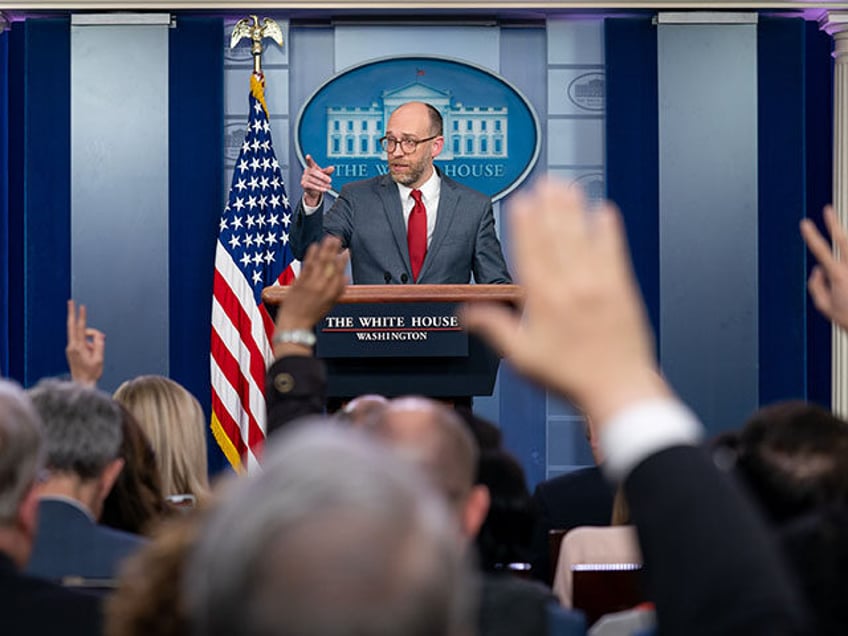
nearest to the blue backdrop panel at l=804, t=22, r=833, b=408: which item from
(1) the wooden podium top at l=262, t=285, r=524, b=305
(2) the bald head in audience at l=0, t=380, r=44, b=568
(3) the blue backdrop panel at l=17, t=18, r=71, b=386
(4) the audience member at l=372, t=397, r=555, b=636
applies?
(1) the wooden podium top at l=262, t=285, r=524, b=305

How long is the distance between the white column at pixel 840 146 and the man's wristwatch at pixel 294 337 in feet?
19.3

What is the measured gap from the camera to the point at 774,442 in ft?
5.65

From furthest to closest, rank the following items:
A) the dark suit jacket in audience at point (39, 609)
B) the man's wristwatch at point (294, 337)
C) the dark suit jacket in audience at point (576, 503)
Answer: the dark suit jacket in audience at point (576, 503)
the man's wristwatch at point (294, 337)
the dark suit jacket in audience at point (39, 609)

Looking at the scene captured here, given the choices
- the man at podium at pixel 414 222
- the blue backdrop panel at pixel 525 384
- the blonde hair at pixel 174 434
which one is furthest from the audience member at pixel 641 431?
the blue backdrop panel at pixel 525 384

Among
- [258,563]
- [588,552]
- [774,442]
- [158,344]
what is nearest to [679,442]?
[258,563]

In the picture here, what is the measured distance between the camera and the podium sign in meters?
4.32

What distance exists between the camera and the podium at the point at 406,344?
4320 mm

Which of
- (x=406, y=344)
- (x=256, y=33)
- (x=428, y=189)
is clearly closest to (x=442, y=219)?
(x=428, y=189)

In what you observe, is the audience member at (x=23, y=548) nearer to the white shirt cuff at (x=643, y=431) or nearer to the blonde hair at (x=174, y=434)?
the white shirt cuff at (x=643, y=431)

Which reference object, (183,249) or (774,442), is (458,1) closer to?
(183,249)

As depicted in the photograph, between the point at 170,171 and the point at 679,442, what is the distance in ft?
22.7

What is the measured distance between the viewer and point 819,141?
307 inches

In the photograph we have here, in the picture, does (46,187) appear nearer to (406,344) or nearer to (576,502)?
(406,344)

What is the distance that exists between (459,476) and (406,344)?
270 centimetres
